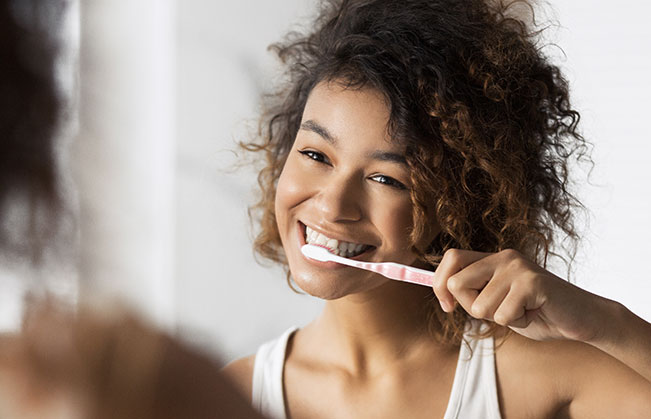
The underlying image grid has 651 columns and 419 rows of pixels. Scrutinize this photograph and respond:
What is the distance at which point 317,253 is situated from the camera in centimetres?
99

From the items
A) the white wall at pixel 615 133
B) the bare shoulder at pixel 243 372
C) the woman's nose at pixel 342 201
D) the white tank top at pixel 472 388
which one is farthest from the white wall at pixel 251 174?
the woman's nose at pixel 342 201

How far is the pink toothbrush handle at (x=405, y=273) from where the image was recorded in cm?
82

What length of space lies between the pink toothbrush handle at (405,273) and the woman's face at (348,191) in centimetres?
10

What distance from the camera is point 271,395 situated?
1.20 meters

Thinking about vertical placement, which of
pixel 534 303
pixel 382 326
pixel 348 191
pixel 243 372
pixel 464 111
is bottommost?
pixel 243 372

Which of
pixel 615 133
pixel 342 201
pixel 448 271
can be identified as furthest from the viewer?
pixel 615 133

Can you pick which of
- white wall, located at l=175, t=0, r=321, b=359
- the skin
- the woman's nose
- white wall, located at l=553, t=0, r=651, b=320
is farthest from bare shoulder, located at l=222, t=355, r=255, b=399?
white wall, located at l=553, t=0, r=651, b=320

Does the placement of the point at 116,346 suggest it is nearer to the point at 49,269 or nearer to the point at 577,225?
the point at 49,269

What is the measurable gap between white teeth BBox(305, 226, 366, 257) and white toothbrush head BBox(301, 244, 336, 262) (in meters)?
0.01

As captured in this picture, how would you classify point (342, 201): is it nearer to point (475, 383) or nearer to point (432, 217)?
point (432, 217)

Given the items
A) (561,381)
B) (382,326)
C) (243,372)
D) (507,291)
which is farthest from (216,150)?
(507,291)

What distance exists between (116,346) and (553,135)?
1020 millimetres

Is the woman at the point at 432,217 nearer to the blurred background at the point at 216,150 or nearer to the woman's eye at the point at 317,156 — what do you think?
the woman's eye at the point at 317,156

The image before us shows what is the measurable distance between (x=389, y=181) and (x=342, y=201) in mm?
72
